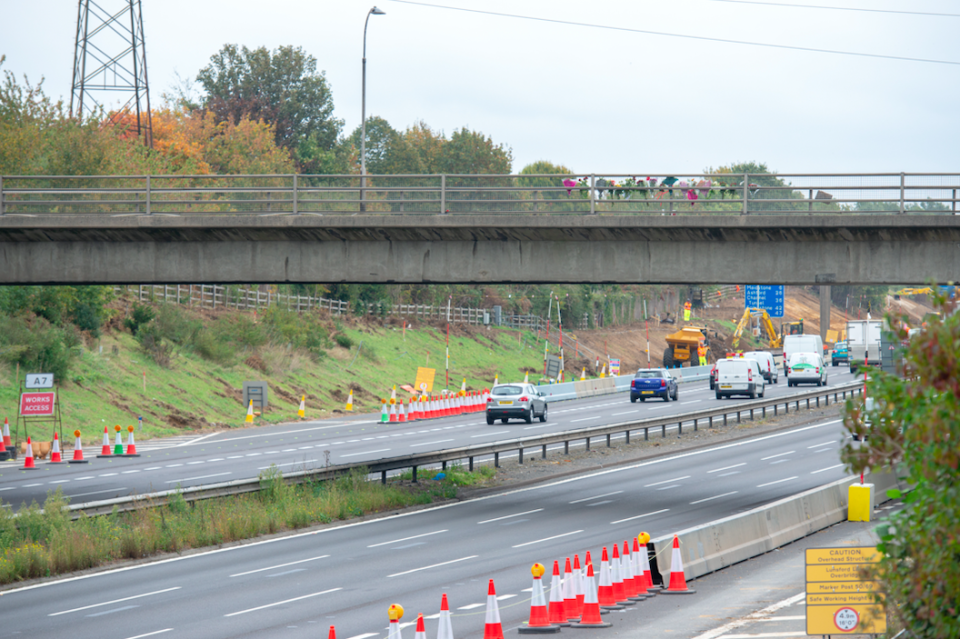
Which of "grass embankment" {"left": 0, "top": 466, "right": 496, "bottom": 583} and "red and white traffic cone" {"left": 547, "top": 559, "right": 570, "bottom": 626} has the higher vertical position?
"red and white traffic cone" {"left": 547, "top": 559, "right": 570, "bottom": 626}

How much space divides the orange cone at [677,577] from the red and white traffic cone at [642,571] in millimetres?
291

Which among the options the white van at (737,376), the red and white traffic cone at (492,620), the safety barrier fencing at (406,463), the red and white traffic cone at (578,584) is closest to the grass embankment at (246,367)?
the safety barrier fencing at (406,463)

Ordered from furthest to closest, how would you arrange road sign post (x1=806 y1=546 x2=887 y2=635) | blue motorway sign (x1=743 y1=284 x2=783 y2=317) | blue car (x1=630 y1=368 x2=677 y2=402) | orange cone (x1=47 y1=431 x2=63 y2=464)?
blue motorway sign (x1=743 y1=284 x2=783 y2=317), blue car (x1=630 y1=368 x2=677 y2=402), orange cone (x1=47 y1=431 x2=63 y2=464), road sign post (x1=806 y1=546 x2=887 y2=635)

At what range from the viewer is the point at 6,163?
38.1 metres

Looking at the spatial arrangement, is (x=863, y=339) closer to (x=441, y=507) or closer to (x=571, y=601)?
(x=441, y=507)

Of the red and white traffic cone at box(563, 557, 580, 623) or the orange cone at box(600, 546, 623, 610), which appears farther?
the orange cone at box(600, 546, 623, 610)

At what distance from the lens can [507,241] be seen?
2412 cm

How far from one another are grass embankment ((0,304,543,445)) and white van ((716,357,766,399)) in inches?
A: 669

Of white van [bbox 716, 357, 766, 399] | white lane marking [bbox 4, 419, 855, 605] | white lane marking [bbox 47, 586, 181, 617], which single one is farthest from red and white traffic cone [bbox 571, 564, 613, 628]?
white van [bbox 716, 357, 766, 399]

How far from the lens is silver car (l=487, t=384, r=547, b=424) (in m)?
42.9

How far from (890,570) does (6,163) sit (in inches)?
1535

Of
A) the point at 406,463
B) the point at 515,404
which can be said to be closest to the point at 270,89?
the point at 515,404

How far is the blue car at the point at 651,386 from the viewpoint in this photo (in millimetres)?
53438

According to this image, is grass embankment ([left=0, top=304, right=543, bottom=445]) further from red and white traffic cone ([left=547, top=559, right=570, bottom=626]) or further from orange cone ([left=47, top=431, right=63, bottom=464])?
red and white traffic cone ([left=547, top=559, right=570, bottom=626])
